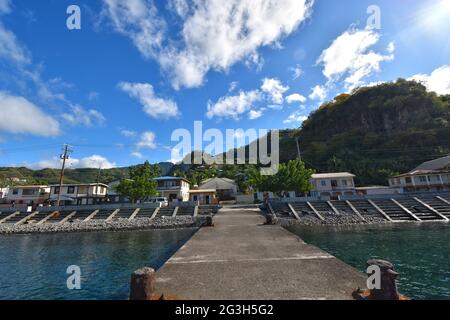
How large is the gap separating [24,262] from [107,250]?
15.7 ft

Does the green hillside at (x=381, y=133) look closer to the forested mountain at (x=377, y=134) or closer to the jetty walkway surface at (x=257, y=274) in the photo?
the forested mountain at (x=377, y=134)

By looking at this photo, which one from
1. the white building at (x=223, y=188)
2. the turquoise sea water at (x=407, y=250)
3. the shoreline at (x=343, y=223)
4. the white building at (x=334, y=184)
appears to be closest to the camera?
the turquoise sea water at (x=407, y=250)

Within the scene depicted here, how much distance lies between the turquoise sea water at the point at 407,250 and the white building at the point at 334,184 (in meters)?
20.6

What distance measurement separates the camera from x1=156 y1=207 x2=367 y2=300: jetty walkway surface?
5477 millimetres

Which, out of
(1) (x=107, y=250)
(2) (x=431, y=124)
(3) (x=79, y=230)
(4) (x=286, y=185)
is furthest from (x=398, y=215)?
(2) (x=431, y=124)

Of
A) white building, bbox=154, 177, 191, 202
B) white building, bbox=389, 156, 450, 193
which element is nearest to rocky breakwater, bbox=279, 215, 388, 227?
white building, bbox=389, 156, 450, 193

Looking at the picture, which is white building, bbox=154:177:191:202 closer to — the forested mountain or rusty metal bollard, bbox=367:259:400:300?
the forested mountain

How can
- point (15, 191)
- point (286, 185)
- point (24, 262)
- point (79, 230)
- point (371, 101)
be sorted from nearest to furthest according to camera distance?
point (24, 262) → point (79, 230) → point (286, 185) → point (15, 191) → point (371, 101)

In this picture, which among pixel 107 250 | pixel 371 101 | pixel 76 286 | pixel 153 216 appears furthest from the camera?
pixel 371 101

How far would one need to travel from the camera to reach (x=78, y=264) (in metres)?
13.1

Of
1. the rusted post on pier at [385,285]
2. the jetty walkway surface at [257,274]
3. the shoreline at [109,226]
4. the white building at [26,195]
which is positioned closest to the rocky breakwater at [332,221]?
the shoreline at [109,226]

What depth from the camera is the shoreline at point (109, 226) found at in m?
26.6

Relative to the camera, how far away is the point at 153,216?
2981cm

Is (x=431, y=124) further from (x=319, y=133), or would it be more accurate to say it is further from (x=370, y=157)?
(x=319, y=133)
